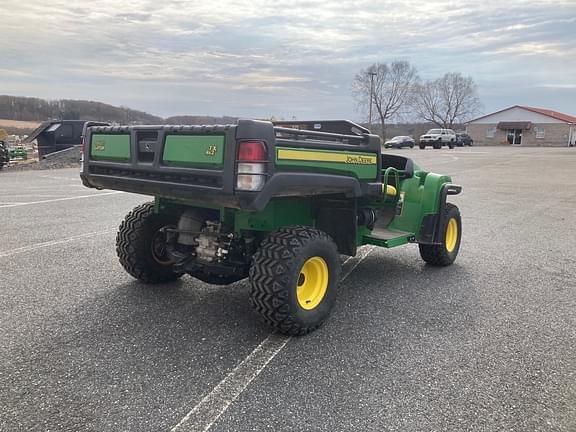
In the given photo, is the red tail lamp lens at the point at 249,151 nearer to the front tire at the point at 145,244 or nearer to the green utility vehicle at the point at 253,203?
the green utility vehicle at the point at 253,203

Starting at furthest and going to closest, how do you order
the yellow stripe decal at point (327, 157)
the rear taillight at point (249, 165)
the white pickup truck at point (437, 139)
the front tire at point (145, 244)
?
1. the white pickup truck at point (437, 139)
2. the front tire at point (145, 244)
3. the yellow stripe decal at point (327, 157)
4. the rear taillight at point (249, 165)

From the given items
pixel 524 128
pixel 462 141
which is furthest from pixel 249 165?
pixel 524 128

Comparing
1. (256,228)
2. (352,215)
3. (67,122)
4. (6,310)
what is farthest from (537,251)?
(67,122)

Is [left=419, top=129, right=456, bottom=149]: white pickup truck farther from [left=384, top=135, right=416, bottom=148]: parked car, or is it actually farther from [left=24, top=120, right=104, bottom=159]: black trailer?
[left=24, top=120, right=104, bottom=159]: black trailer

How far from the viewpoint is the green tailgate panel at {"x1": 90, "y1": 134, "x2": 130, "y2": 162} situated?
12.6 ft

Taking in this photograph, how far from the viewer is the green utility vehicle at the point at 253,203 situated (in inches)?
126

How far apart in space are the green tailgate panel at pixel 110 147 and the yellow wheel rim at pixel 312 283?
1.67m

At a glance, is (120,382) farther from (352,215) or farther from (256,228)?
(352,215)

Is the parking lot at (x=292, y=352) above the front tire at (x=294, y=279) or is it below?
below

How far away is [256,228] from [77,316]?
5.46ft

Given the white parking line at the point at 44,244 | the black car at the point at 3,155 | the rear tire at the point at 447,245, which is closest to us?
the rear tire at the point at 447,245

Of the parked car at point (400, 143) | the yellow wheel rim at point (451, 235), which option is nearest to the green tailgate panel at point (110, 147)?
the yellow wheel rim at point (451, 235)

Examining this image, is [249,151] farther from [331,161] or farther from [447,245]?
[447,245]

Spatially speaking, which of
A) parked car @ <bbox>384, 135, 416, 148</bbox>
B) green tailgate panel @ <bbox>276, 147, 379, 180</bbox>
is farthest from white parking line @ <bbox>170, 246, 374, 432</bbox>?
parked car @ <bbox>384, 135, 416, 148</bbox>
